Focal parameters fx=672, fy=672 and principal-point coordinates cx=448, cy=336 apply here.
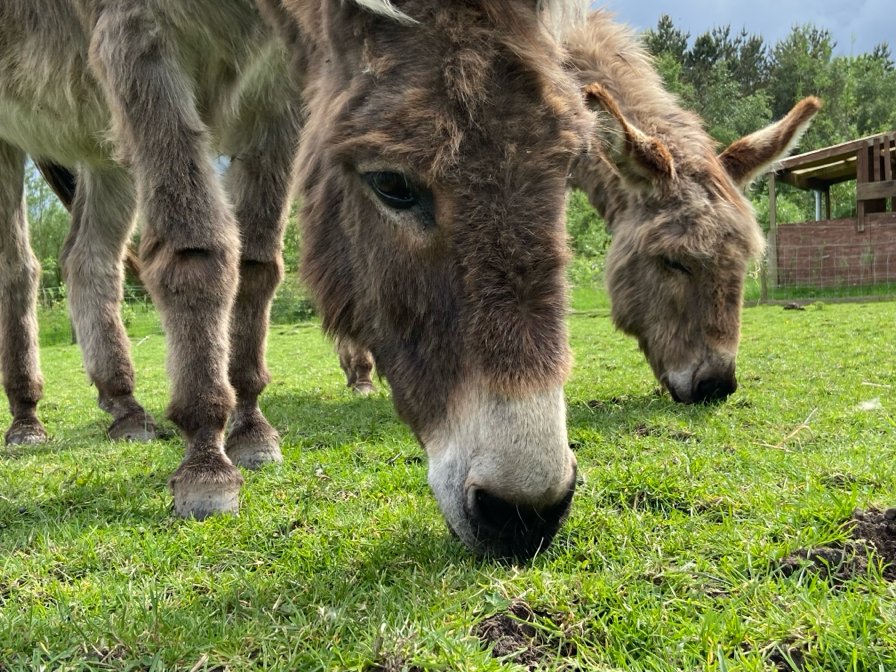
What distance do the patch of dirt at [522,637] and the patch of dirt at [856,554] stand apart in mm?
640

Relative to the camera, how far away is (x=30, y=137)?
4.09 meters

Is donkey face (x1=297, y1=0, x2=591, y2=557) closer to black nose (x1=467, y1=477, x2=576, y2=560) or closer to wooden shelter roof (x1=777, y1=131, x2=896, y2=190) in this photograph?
black nose (x1=467, y1=477, x2=576, y2=560)

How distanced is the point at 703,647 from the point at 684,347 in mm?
3197

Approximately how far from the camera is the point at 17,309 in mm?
4699

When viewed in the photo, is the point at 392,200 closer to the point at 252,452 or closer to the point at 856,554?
the point at 856,554

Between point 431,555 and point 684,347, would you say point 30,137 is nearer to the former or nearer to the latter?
point 431,555

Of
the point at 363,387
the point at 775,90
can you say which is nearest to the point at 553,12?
the point at 363,387

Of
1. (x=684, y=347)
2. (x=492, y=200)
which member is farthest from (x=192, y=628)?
(x=684, y=347)

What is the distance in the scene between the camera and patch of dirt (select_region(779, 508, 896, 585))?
5.32 ft

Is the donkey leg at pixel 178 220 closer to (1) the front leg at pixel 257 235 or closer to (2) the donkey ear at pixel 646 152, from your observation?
(1) the front leg at pixel 257 235

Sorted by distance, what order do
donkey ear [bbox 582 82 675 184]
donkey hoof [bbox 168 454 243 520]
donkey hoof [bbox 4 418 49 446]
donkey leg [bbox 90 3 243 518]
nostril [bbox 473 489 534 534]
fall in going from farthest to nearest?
1. donkey hoof [bbox 4 418 49 446]
2. donkey ear [bbox 582 82 675 184]
3. donkey leg [bbox 90 3 243 518]
4. donkey hoof [bbox 168 454 243 520]
5. nostril [bbox 473 489 534 534]

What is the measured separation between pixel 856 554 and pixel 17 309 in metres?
5.09

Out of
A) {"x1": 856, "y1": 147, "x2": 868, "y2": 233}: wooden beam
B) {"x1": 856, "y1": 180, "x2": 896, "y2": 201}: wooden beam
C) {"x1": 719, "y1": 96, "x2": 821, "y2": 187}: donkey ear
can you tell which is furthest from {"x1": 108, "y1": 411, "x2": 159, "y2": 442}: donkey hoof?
{"x1": 856, "y1": 180, "x2": 896, "y2": 201}: wooden beam

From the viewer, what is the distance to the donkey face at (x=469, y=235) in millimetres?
1651
